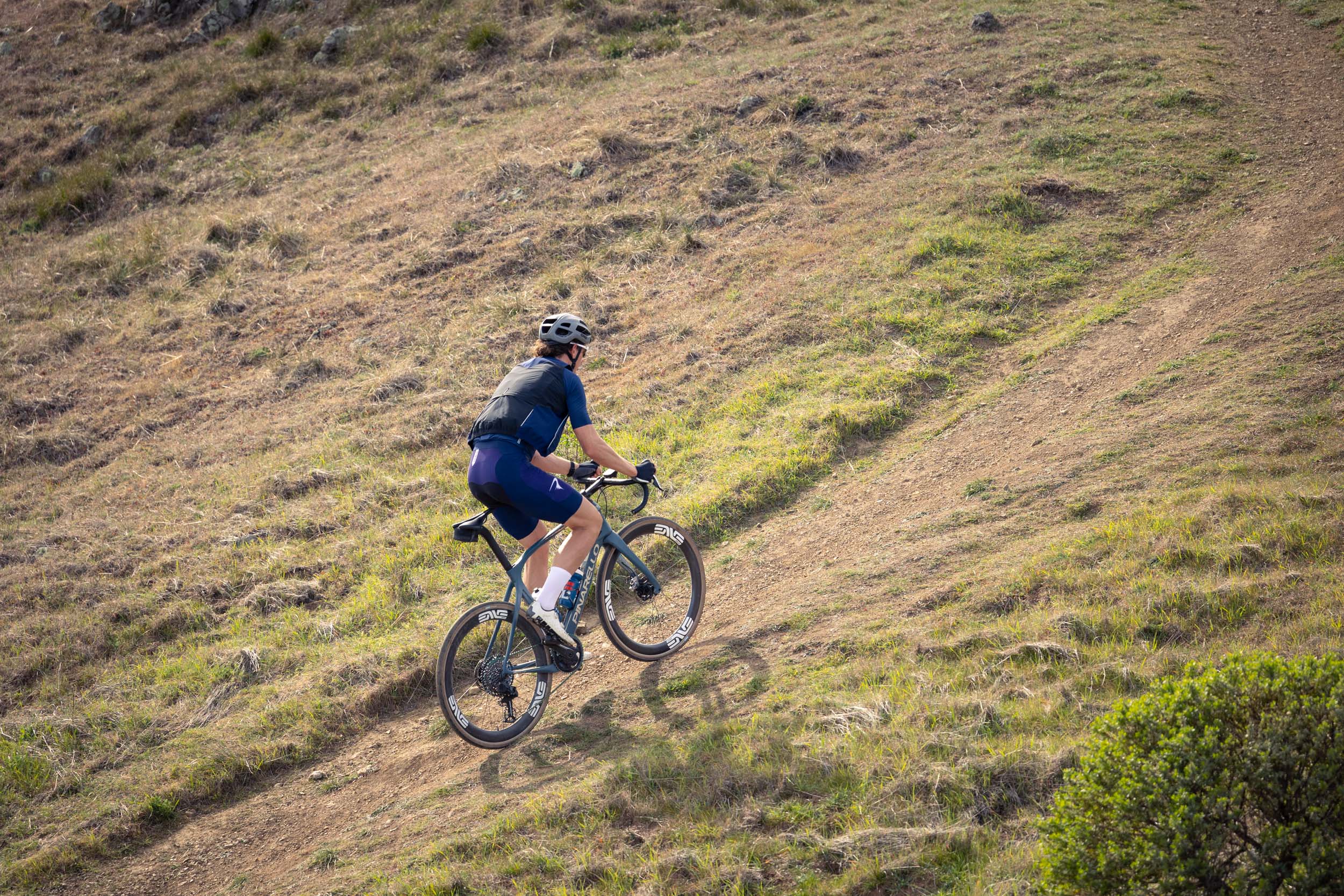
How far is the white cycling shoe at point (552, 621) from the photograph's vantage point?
716 cm

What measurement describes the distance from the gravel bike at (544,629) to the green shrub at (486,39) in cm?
2299

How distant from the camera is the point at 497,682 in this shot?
713 centimetres

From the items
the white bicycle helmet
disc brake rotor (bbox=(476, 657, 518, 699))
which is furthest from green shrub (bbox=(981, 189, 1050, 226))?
disc brake rotor (bbox=(476, 657, 518, 699))

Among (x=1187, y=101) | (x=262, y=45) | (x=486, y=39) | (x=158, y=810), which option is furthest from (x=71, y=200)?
(x=1187, y=101)

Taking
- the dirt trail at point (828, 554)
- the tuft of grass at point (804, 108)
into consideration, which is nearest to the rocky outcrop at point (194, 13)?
the tuft of grass at point (804, 108)

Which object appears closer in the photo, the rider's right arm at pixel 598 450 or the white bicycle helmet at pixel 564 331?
the rider's right arm at pixel 598 450

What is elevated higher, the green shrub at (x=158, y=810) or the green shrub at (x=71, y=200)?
the green shrub at (x=71, y=200)

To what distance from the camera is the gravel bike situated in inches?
279

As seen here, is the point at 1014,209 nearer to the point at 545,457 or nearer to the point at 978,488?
the point at 978,488

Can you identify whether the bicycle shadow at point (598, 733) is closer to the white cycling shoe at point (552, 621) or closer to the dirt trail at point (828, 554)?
the dirt trail at point (828, 554)

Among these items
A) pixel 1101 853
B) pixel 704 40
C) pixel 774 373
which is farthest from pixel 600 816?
pixel 704 40

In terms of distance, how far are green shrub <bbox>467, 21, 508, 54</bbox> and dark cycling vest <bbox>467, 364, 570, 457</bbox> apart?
2312 cm

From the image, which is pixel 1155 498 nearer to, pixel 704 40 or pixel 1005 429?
pixel 1005 429

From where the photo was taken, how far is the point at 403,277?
702 inches
